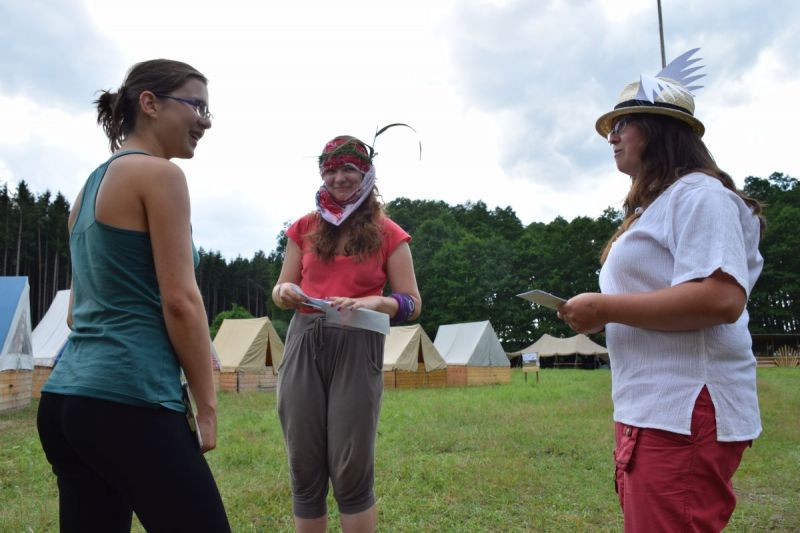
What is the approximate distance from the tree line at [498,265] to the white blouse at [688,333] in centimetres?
4403

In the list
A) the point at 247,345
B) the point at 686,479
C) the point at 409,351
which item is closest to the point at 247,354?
the point at 247,345

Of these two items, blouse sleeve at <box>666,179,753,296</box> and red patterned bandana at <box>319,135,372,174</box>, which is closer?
blouse sleeve at <box>666,179,753,296</box>

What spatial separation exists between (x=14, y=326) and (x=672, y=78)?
1174 centimetres

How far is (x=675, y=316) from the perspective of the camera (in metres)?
1.50

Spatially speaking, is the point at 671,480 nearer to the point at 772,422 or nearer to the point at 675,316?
the point at 675,316

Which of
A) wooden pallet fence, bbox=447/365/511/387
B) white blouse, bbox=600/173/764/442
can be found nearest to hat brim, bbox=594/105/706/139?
white blouse, bbox=600/173/764/442

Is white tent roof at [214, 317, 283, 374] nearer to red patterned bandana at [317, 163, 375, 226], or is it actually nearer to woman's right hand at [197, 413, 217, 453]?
red patterned bandana at [317, 163, 375, 226]

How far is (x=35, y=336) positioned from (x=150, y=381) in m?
15.4

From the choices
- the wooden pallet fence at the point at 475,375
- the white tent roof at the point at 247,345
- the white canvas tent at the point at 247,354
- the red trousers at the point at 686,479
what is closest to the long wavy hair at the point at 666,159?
the red trousers at the point at 686,479

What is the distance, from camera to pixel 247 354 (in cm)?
1766

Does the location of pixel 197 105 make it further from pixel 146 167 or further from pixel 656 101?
pixel 656 101

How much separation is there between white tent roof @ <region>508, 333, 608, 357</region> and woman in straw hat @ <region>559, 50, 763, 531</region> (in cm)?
3965

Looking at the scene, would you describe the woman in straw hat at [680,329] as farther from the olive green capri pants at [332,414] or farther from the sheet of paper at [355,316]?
the olive green capri pants at [332,414]

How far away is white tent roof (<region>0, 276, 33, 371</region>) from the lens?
413 inches
